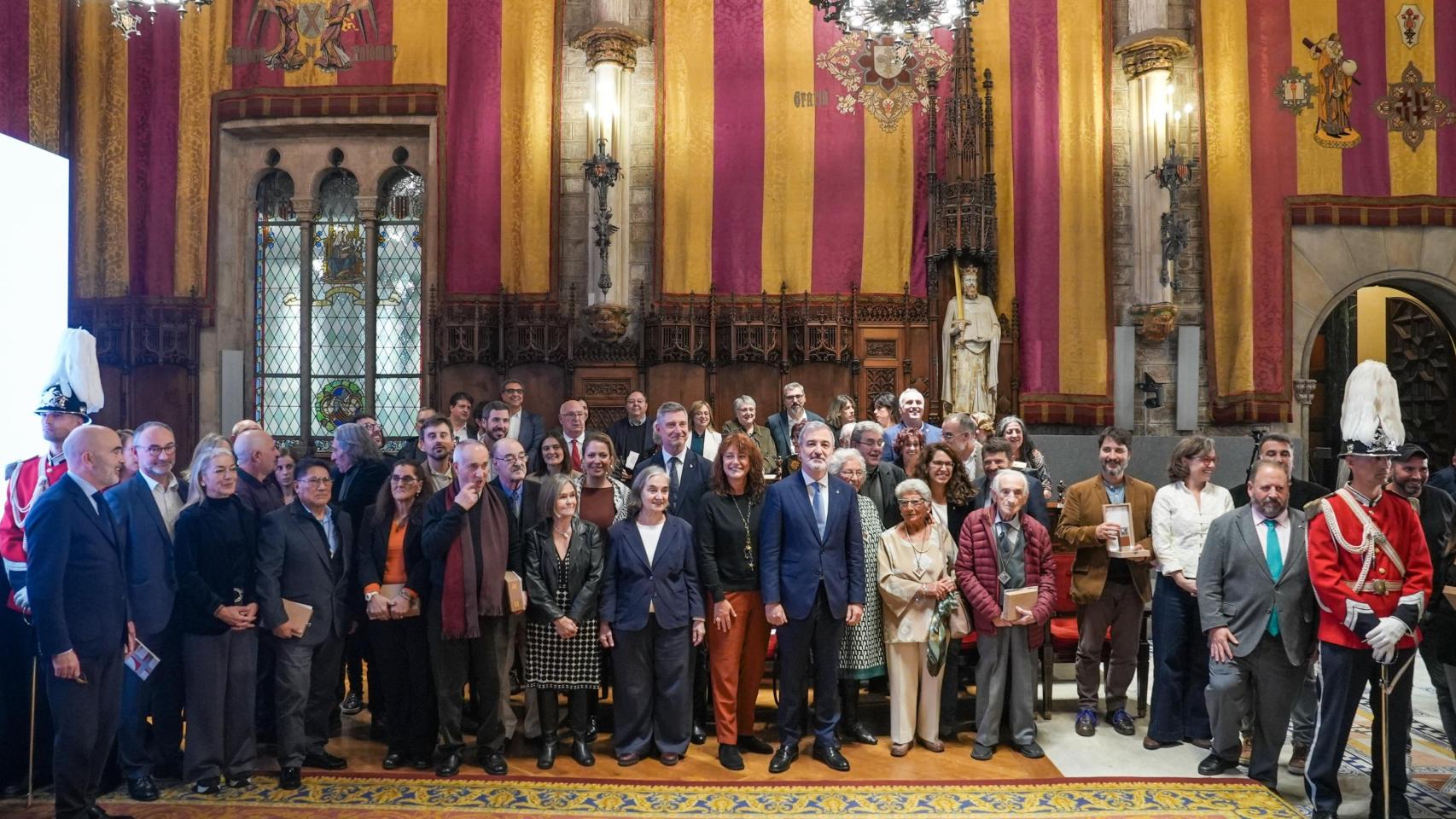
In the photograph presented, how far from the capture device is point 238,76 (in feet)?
30.2

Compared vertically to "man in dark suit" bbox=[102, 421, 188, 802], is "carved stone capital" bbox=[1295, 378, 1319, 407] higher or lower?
higher

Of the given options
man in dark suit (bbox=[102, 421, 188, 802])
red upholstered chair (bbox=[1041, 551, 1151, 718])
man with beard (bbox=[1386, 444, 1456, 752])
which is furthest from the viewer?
red upholstered chair (bbox=[1041, 551, 1151, 718])

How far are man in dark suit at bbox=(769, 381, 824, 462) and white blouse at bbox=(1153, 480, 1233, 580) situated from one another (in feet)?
8.70

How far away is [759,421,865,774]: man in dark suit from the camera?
438 centimetres

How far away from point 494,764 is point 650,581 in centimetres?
110

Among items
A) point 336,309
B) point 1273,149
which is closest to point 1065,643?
point 1273,149

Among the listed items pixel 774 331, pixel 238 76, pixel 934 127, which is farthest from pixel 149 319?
pixel 934 127

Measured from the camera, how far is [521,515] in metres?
4.69

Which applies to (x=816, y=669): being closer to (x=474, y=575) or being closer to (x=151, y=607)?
(x=474, y=575)

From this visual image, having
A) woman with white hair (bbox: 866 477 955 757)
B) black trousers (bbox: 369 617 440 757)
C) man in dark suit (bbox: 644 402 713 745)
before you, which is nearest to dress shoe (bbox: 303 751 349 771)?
black trousers (bbox: 369 617 440 757)

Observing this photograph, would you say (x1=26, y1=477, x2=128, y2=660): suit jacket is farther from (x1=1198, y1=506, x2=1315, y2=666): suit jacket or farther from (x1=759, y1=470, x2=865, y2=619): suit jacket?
(x1=1198, y1=506, x2=1315, y2=666): suit jacket

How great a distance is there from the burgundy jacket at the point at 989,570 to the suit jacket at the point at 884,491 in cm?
44

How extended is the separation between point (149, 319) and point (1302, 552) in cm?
972

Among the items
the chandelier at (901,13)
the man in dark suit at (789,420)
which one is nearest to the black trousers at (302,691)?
the man in dark suit at (789,420)
